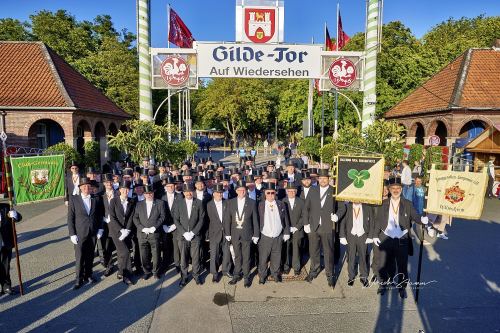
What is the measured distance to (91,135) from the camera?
70.4 ft

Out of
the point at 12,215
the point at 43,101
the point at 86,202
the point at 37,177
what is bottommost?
the point at 12,215

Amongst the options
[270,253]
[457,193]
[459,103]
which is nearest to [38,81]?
[270,253]

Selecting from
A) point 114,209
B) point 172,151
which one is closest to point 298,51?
point 172,151

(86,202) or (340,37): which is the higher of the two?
(340,37)

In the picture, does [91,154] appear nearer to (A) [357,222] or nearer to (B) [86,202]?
(B) [86,202]

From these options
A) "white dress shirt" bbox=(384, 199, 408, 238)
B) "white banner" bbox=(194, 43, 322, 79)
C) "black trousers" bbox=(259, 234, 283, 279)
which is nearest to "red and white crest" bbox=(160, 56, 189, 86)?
"white banner" bbox=(194, 43, 322, 79)

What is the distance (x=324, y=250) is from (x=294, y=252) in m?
0.73

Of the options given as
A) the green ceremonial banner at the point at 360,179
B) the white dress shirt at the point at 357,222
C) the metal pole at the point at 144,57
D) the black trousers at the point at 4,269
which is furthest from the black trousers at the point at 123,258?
the metal pole at the point at 144,57

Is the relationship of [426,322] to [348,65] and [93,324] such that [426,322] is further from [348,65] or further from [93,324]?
[348,65]

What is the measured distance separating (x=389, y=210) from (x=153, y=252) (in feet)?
16.0

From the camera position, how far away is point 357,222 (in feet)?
22.1

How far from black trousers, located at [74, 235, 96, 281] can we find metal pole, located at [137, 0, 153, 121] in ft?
30.8

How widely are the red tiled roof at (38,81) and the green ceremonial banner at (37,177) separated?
12.1m

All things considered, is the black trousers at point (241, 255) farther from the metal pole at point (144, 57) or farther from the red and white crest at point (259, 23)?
the red and white crest at point (259, 23)
